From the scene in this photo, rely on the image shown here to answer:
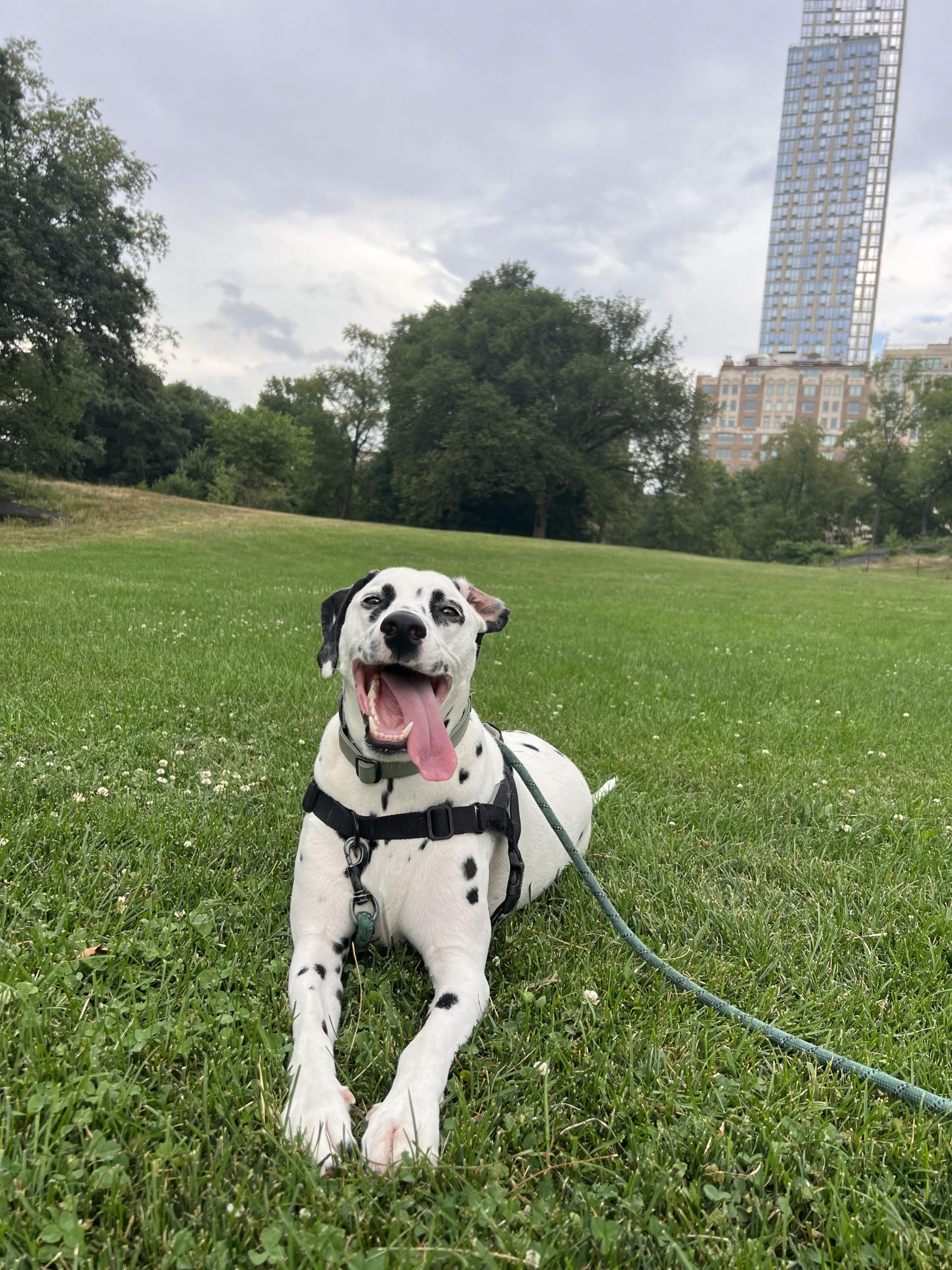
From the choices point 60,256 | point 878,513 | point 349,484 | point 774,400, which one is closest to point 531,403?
point 349,484

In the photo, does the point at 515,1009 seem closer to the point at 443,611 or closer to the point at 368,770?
the point at 368,770

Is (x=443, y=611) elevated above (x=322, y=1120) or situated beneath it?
elevated above

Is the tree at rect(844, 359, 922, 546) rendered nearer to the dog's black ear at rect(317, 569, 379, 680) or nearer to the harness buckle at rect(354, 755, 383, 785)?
the dog's black ear at rect(317, 569, 379, 680)

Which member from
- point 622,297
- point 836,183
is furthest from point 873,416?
point 836,183

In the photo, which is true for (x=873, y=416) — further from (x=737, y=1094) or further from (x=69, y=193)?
(x=737, y=1094)

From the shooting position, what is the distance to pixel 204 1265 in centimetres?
147

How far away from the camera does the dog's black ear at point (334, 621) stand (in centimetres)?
291

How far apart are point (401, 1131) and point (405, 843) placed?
0.94 m

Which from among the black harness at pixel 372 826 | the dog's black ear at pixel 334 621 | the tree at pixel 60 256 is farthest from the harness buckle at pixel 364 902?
the tree at pixel 60 256

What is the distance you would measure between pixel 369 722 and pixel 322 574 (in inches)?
713

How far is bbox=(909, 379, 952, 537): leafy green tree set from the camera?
6103 cm

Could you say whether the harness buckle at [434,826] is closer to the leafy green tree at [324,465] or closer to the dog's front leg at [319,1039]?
the dog's front leg at [319,1039]

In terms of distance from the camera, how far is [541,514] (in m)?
54.6

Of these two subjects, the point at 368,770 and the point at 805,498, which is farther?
the point at 805,498
